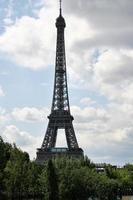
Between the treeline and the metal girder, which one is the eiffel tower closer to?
the metal girder

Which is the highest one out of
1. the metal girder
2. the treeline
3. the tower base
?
the metal girder

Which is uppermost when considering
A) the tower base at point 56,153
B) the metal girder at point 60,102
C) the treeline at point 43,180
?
the metal girder at point 60,102

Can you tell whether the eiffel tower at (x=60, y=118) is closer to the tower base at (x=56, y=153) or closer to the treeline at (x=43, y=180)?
the tower base at (x=56, y=153)

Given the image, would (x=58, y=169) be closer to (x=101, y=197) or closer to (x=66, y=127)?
(x=101, y=197)

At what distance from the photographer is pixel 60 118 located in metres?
160

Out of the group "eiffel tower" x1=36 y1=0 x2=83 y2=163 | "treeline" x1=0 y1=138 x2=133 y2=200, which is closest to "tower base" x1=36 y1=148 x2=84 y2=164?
"eiffel tower" x1=36 y1=0 x2=83 y2=163

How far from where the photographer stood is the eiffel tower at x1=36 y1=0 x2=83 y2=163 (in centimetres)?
15675

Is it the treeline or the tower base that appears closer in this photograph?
the treeline

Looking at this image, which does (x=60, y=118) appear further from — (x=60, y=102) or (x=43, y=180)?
(x=43, y=180)

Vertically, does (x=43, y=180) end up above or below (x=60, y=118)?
below

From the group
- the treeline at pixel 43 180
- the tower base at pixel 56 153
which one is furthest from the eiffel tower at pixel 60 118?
the treeline at pixel 43 180

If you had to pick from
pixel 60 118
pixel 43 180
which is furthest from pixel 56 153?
pixel 43 180

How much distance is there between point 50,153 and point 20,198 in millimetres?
71602

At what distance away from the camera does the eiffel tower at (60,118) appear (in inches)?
6171
